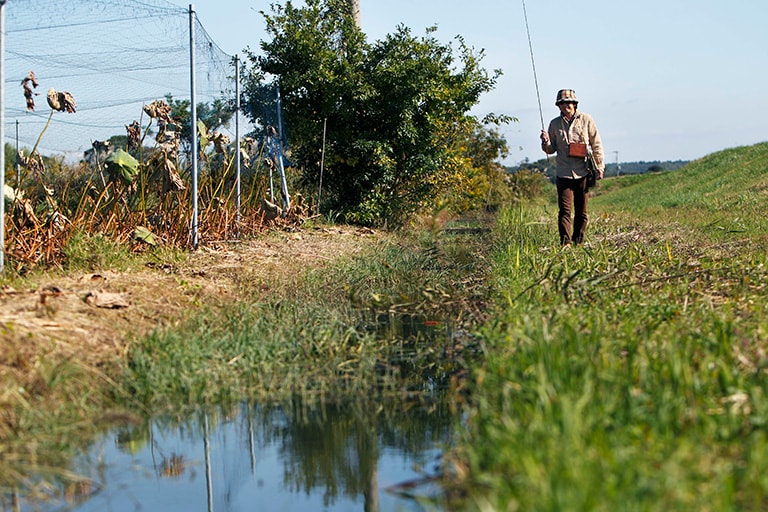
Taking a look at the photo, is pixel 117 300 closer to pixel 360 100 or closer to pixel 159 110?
pixel 159 110

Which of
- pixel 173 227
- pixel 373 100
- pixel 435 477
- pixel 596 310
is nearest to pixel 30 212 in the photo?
pixel 173 227

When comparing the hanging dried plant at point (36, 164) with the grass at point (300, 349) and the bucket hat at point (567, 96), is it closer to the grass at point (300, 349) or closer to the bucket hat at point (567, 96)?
the grass at point (300, 349)

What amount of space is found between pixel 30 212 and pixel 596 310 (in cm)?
502

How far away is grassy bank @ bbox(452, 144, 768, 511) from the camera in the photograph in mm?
3111

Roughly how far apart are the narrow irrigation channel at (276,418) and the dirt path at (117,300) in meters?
0.27

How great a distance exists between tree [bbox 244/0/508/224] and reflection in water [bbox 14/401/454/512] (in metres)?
9.89

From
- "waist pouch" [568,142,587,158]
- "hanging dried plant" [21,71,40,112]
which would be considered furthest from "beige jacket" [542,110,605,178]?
"hanging dried plant" [21,71,40,112]

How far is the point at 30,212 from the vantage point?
328 inches

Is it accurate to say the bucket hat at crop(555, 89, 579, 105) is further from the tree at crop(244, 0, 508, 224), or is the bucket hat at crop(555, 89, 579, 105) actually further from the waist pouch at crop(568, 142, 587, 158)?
the tree at crop(244, 0, 508, 224)

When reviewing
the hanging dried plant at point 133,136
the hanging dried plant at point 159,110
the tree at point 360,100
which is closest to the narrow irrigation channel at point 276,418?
the hanging dried plant at point 133,136

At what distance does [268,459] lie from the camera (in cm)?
488

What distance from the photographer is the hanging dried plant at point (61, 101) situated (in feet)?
28.1

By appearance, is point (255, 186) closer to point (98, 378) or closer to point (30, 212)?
point (30, 212)

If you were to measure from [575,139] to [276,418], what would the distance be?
691cm
